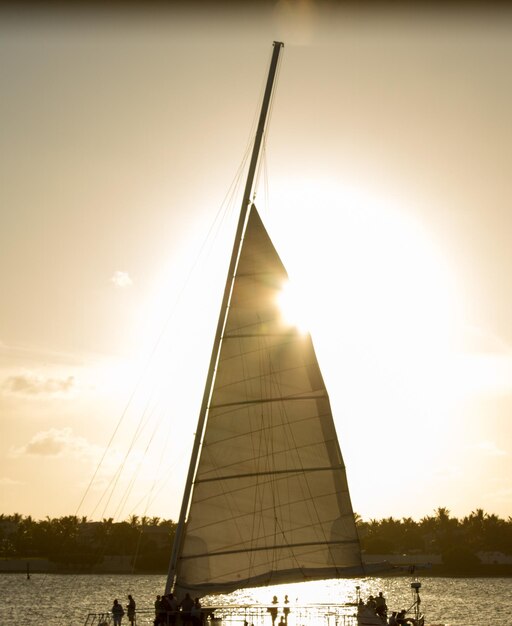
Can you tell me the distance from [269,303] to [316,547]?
29.1ft

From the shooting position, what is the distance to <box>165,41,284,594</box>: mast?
109ft

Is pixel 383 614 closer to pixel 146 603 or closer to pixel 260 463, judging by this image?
pixel 260 463

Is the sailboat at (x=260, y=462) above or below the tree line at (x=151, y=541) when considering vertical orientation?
below

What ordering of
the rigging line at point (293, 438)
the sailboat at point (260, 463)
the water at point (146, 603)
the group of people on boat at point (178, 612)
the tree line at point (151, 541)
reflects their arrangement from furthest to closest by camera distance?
1. the tree line at point (151, 541)
2. the water at point (146, 603)
3. the rigging line at point (293, 438)
4. the sailboat at point (260, 463)
5. the group of people on boat at point (178, 612)

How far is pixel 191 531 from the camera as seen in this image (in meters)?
32.9

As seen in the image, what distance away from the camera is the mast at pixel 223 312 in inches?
1310

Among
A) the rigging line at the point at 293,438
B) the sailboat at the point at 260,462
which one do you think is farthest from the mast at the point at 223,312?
the rigging line at the point at 293,438

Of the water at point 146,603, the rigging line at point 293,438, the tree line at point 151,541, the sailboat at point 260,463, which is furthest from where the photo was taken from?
the tree line at point 151,541

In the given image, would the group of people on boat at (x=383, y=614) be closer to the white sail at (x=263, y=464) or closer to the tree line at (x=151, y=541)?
the white sail at (x=263, y=464)

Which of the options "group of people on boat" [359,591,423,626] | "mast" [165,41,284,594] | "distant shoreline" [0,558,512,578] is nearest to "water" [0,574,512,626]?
"mast" [165,41,284,594]

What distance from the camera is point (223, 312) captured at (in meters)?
35.0

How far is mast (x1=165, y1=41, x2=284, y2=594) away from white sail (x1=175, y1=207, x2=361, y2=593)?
0.28 m

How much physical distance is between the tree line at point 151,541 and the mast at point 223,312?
497 ft

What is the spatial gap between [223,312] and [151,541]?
155270 mm
